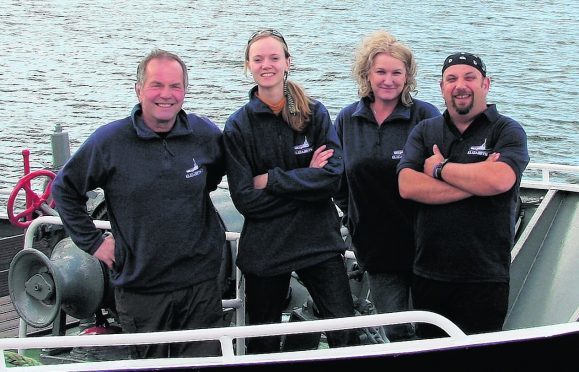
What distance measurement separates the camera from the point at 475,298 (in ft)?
15.7

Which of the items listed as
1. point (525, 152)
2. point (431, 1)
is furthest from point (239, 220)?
point (431, 1)

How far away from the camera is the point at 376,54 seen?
5.07 m

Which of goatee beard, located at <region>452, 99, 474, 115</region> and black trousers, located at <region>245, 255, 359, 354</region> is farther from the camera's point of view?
black trousers, located at <region>245, 255, 359, 354</region>

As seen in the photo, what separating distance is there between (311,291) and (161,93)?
118 centimetres

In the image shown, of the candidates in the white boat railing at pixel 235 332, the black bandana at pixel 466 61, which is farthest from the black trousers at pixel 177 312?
the black bandana at pixel 466 61

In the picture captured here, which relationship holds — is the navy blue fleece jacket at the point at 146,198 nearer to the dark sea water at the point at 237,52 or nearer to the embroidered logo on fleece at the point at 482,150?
the embroidered logo on fleece at the point at 482,150

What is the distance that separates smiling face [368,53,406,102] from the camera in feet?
16.5

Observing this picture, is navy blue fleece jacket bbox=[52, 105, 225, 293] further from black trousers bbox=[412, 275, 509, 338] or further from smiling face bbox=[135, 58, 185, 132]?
black trousers bbox=[412, 275, 509, 338]

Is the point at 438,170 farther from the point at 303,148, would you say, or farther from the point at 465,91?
the point at 303,148

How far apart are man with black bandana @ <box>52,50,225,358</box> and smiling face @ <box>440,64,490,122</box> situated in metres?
1.08

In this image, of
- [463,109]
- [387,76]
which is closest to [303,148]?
[387,76]

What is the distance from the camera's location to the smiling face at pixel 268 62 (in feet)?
15.9

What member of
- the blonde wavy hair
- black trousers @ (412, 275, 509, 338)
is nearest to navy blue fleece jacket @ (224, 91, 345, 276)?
the blonde wavy hair

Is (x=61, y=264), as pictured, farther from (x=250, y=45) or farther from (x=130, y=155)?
(x=250, y=45)
